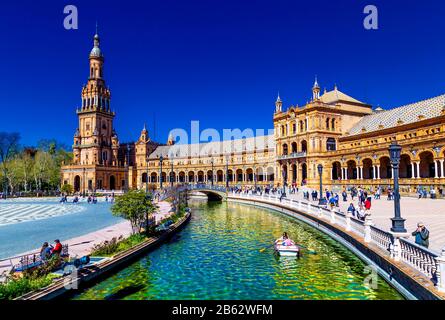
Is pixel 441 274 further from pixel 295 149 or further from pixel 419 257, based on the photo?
pixel 295 149

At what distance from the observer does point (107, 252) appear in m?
15.2

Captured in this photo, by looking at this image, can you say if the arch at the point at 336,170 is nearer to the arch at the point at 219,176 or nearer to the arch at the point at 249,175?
the arch at the point at 249,175

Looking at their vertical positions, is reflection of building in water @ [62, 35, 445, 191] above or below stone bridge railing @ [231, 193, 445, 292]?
above

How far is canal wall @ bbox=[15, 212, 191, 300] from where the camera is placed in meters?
10.3

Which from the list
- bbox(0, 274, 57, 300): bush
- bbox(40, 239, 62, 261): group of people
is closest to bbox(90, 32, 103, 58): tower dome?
bbox(40, 239, 62, 261): group of people

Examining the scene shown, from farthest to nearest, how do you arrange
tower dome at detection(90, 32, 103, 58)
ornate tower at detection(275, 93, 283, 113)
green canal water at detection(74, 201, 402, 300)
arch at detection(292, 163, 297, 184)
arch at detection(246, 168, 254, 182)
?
tower dome at detection(90, 32, 103, 58) → arch at detection(246, 168, 254, 182) → ornate tower at detection(275, 93, 283, 113) → arch at detection(292, 163, 297, 184) → green canal water at detection(74, 201, 402, 300)

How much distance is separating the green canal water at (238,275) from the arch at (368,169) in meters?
38.9

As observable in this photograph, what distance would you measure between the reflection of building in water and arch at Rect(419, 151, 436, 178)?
0.40 feet

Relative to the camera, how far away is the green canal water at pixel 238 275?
11.8m

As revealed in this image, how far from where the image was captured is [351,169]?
197ft

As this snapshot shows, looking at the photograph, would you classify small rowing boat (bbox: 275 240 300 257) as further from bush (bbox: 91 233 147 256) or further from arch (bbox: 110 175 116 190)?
arch (bbox: 110 175 116 190)

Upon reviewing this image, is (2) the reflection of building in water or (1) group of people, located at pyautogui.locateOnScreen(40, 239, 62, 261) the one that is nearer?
(1) group of people, located at pyautogui.locateOnScreen(40, 239, 62, 261)
